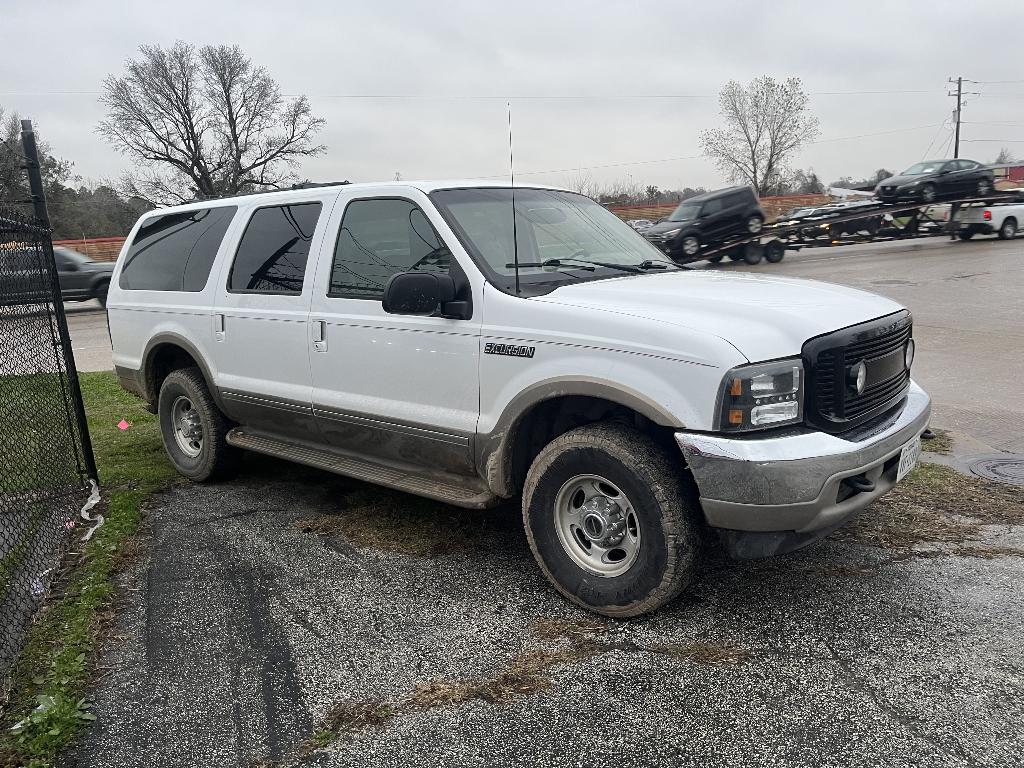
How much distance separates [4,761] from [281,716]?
92 cm

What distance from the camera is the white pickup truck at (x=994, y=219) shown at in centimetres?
2411

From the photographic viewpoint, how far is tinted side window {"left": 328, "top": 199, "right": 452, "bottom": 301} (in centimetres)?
416

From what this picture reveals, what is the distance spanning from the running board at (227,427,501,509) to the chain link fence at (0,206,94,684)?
1173 millimetres

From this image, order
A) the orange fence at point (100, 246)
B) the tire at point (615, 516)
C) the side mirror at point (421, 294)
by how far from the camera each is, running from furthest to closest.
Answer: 1. the orange fence at point (100, 246)
2. the side mirror at point (421, 294)
3. the tire at point (615, 516)

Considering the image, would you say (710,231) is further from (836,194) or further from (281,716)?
(836,194)

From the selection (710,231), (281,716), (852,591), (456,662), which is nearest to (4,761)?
(281,716)

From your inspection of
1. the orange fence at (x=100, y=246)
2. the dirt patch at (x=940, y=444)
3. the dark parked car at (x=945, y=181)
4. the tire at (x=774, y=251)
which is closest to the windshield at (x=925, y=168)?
the dark parked car at (x=945, y=181)

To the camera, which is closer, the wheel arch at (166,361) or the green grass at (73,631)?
the green grass at (73,631)

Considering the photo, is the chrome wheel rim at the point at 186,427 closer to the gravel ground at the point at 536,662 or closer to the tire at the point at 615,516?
the gravel ground at the point at 536,662

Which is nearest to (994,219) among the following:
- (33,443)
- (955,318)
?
(955,318)

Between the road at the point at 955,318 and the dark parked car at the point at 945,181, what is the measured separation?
1587 mm

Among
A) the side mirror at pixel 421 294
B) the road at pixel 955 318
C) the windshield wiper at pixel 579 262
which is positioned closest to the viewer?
the side mirror at pixel 421 294

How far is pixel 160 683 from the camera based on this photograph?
3230 mm

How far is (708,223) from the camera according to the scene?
21562 millimetres
